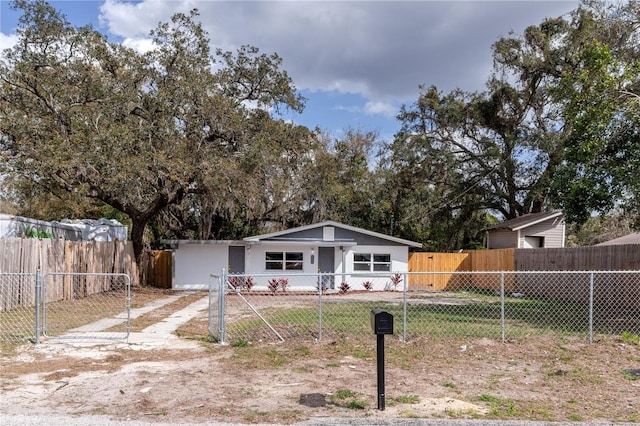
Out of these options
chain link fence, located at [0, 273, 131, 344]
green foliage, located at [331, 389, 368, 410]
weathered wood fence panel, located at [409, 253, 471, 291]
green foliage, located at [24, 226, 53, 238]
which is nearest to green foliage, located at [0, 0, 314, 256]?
green foliage, located at [24, 226, 53, 238]

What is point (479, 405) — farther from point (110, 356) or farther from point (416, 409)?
point (110, 356)

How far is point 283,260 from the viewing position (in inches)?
917

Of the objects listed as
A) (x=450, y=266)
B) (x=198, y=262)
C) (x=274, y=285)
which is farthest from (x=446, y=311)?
(x=198, y=262)

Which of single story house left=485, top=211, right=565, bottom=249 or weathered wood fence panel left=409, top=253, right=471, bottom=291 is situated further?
single story house left=485, top=211, right=565, bottom=249

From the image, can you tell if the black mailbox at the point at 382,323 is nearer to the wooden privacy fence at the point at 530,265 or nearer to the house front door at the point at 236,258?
the wooden privacy fence at the point at 530,265

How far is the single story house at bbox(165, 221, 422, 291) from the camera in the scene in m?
22.8

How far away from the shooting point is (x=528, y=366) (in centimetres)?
762

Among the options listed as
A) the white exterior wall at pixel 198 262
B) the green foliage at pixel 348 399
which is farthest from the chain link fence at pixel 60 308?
the green foliage at pixel 348 399

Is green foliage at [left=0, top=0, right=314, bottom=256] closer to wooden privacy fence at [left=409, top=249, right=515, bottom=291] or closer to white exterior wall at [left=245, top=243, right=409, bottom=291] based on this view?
white exterior wall at [left=245, top=243, right=409, bottom=291]

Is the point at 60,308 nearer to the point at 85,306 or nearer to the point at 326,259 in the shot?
the point at 85,306

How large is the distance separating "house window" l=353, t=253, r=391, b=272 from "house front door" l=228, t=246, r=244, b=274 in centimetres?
532

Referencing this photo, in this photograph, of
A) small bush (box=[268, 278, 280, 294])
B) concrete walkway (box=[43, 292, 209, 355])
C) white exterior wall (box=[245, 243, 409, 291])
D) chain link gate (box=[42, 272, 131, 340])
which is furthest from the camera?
white exterior wall (box=[245, 243, 409, 291])

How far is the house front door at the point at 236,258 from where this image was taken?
23250mm

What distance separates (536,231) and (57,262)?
22251 millimetres
